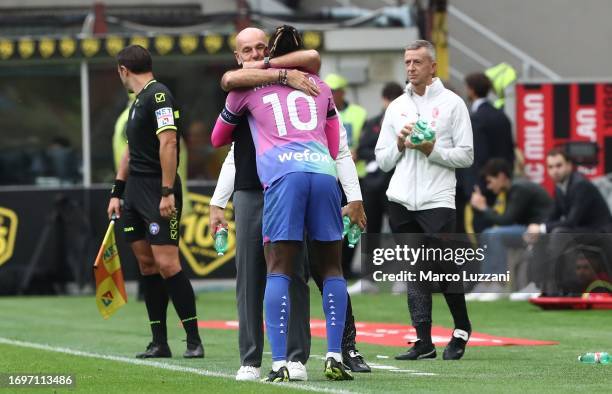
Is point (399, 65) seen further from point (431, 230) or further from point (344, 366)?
point (344, 366)

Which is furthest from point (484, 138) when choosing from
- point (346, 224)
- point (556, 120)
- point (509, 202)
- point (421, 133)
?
point (346, 224)

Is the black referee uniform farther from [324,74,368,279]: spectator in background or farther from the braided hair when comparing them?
[324,74,368,279]: spectator in background

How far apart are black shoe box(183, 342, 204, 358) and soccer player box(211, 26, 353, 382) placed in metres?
2.09

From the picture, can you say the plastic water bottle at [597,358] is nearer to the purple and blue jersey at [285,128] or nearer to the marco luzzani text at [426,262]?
the marco luzzani text at [426,262]

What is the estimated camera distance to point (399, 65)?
2031 centimetres

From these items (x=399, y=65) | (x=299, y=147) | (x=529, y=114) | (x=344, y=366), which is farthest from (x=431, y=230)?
(x=399, y=65)

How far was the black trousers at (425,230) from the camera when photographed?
10820 millimetres

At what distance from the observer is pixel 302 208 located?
8852 mm

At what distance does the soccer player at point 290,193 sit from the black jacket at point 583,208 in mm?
6209

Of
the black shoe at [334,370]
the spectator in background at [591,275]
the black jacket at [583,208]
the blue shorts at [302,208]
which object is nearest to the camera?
the blue shorts at [302,208]

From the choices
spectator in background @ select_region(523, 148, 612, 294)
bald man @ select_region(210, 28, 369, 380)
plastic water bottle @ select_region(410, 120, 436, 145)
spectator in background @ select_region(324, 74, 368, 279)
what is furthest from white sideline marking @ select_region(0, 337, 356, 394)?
spectator in background @ select_region(324, 74, 368, 279)

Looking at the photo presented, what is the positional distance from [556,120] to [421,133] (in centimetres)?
811

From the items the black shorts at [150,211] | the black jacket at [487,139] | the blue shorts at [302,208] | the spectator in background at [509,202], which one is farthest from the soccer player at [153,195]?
the black jacket at [487,139]

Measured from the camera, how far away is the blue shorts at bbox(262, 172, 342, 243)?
8.79 meters
